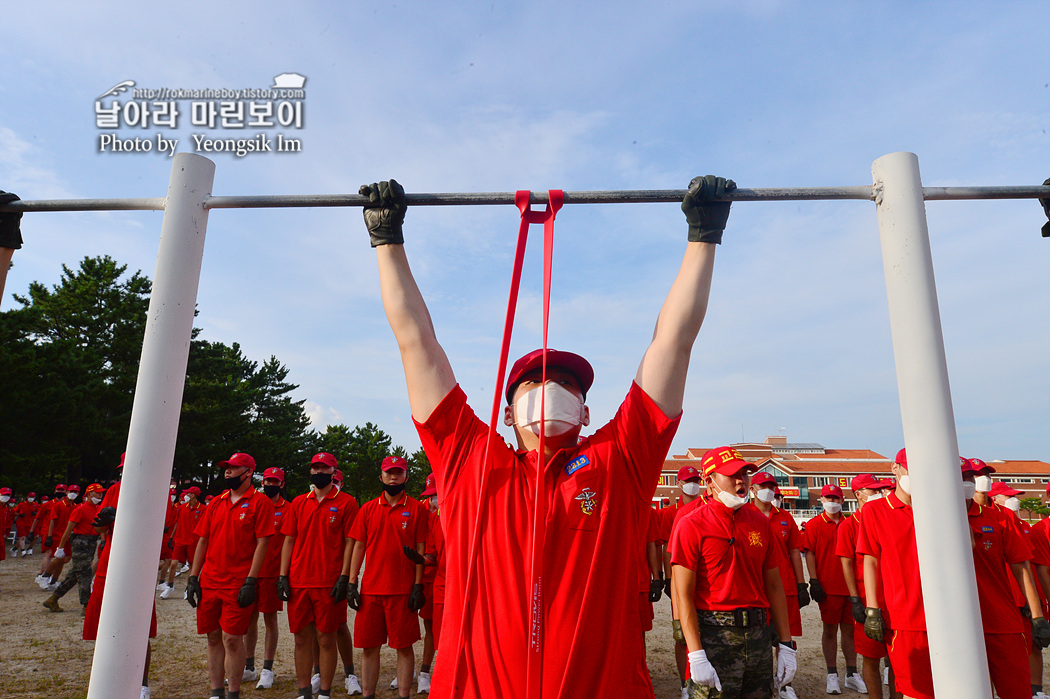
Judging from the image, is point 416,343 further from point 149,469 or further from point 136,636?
point 136,636

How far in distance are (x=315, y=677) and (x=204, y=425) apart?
31690 millimetres

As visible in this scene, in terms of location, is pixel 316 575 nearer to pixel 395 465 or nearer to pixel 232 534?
pixel 232 534

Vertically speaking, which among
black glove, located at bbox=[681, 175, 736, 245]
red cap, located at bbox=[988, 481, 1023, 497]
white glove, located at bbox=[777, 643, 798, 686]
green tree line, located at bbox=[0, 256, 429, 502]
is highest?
green tree line, located at bbox=[0, 256, 429, 502]

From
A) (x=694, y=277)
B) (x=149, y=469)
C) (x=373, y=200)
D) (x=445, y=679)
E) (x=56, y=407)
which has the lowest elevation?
(x=445, y=679)

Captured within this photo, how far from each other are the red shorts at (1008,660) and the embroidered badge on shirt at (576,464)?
4460 millimetres

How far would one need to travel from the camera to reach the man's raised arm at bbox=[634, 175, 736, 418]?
204 cm

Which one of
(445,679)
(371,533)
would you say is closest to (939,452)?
(445,679)

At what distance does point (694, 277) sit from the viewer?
2.11 m

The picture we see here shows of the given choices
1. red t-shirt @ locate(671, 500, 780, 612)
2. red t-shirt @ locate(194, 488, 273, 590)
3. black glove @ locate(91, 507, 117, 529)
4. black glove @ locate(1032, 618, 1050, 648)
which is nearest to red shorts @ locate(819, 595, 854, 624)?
black glove @ locate(1032, 618, 1050, 648)

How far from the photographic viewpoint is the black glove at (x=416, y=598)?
6.81 m

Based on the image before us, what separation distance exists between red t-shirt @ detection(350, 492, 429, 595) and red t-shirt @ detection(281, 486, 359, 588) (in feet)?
0.74

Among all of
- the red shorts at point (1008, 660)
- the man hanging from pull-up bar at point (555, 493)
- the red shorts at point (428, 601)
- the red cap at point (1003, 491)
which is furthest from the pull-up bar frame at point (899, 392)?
the red cap at point (1003, 491)

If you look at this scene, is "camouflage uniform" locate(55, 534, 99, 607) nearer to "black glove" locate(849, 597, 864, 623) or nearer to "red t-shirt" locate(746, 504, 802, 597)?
"red t-shirt" locate(746, 504, 802, 597)

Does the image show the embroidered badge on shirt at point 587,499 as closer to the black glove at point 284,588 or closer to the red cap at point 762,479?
the black glove at point 284,588
